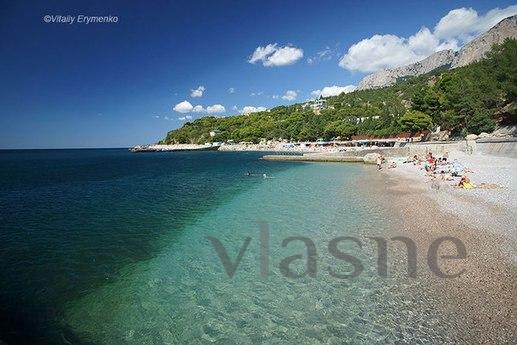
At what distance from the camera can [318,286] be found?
8359mm

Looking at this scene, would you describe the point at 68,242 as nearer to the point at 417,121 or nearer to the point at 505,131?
the point at 505,131

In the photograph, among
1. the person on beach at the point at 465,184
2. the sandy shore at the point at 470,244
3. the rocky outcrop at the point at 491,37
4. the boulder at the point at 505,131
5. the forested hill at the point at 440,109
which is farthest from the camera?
the rocky outcrop at the point at 491,37

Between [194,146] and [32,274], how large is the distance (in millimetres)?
137001

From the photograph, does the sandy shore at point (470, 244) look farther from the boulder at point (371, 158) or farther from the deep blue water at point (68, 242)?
the boulder at point (371, 158)

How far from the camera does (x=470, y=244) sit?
33.9 ft

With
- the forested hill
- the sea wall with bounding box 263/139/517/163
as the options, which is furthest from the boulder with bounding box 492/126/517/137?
the sea wall with bounding box 263/139/517/163

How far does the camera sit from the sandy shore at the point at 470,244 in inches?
249

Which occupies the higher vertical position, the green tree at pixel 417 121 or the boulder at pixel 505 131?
the green tree at pixel 417 121

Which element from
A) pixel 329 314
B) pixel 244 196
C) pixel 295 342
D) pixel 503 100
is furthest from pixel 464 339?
pixel 503 100

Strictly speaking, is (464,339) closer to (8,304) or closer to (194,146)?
(8,304)

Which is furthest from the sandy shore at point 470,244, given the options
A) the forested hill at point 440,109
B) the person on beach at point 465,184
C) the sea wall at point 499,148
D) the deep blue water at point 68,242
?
the forested hill at point 440,109

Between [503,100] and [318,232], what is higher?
[503,100]

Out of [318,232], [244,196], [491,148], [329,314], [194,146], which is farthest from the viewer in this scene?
[194,146]

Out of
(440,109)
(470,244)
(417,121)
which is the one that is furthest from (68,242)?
(440,109)
